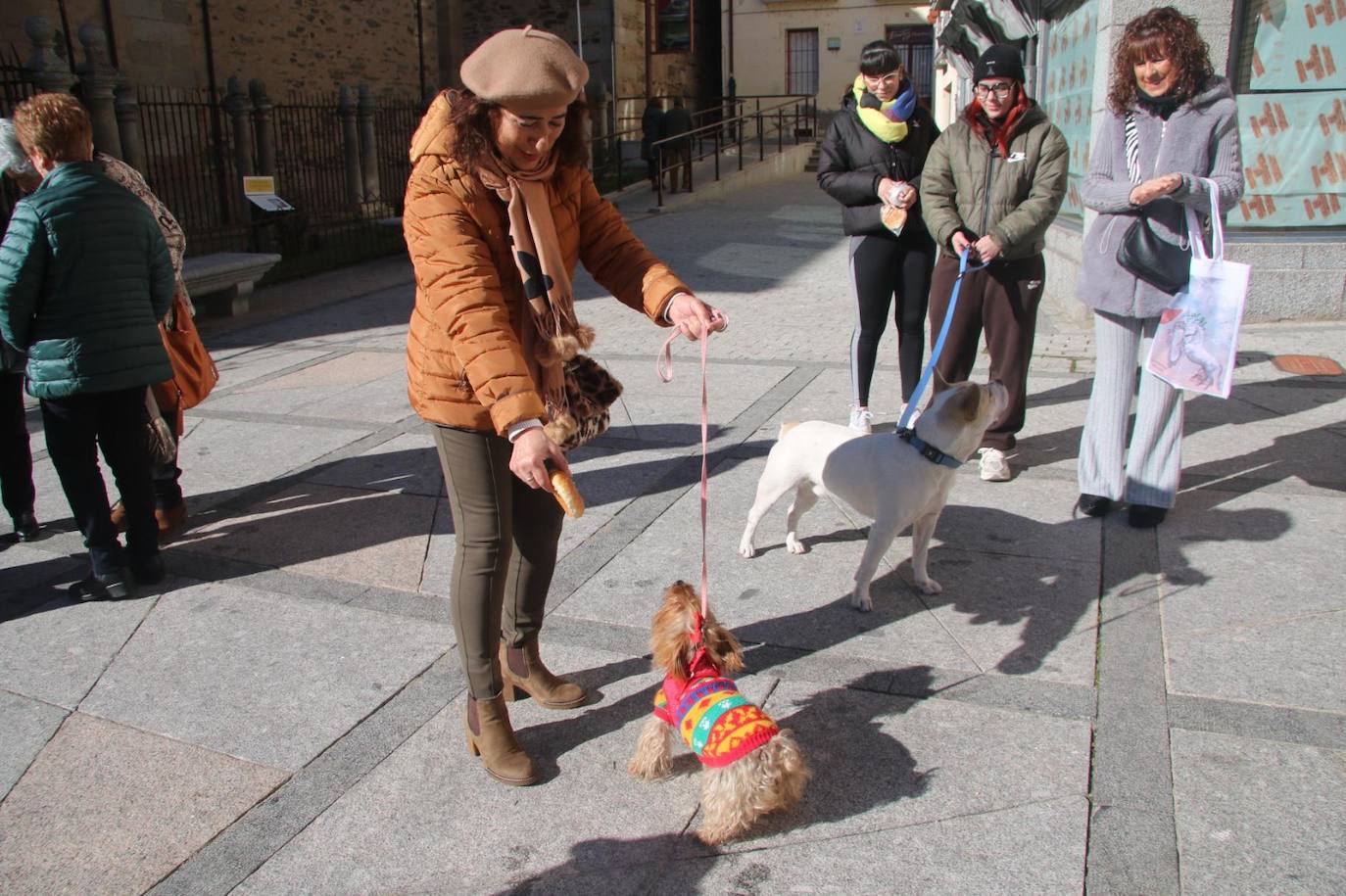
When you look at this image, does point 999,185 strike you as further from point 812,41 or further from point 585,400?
point 812,41

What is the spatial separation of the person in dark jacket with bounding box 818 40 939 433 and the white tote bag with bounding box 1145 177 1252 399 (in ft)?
4.89

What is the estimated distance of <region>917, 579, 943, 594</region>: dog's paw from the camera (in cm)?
385

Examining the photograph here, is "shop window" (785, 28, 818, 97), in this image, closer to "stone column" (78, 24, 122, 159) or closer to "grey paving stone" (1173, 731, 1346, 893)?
"stone column" (78, 24, 122, 159)

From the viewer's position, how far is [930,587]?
3.85 meters

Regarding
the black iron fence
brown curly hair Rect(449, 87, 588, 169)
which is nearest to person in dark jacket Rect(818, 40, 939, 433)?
brown curly hair Rect(449, 87, 588, 169)

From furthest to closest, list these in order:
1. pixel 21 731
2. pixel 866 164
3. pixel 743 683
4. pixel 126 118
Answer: pixel 126 118 < pixel 866 164 < pixel 743 683 < pixel 21 731

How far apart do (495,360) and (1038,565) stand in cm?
259

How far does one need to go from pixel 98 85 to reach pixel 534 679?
1061 centimetres

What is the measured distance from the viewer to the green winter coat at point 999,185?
15.7ft

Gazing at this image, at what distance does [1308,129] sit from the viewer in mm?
7977

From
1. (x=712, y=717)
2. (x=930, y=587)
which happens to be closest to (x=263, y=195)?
(x=930, y=587)

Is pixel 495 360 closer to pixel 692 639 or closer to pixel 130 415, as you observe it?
pixel 692 639

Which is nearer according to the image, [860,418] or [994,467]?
[994,467]

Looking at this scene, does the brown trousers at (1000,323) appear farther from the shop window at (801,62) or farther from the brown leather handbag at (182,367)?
the shop window at (801,62)
